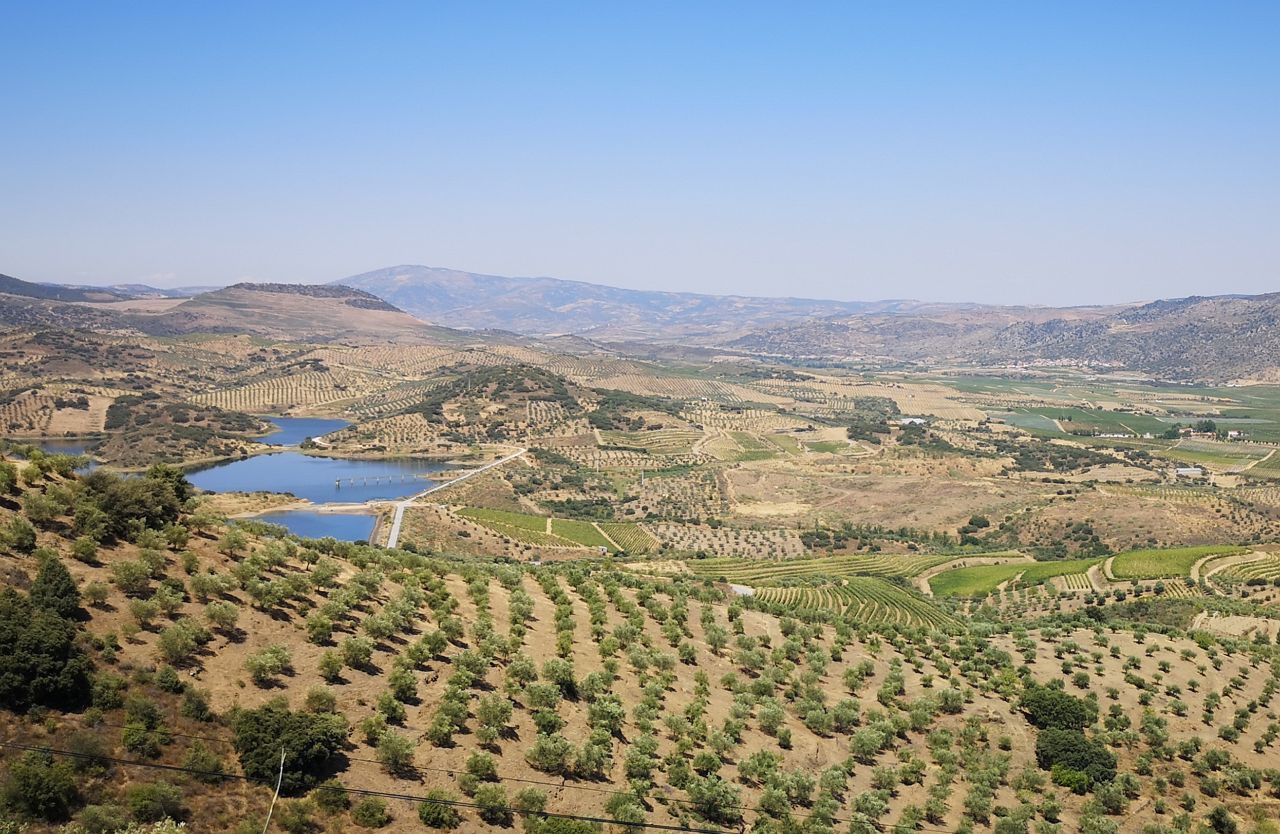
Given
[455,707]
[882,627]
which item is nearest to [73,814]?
[455,707]

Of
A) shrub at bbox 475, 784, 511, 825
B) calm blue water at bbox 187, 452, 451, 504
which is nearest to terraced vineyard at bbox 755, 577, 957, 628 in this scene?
shrub at bbox 475, 784, 511, 825

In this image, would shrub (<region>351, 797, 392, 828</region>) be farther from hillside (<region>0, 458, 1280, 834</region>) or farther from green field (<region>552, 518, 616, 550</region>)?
green field (<region>552, 518, 616, 550</region>)

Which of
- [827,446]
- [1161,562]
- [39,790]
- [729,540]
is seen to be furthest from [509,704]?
[827,446]

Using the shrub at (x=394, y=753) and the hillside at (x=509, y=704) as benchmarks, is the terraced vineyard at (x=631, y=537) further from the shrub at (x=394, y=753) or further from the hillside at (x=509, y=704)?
the shrub at (x=394, y=753)

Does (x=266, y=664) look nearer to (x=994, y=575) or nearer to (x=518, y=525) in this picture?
(x=994, y=575)

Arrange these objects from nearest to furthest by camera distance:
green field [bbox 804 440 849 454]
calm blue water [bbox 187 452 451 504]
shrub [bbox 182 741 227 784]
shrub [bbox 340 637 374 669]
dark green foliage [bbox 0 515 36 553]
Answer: shrub [bbox 182 741 227 784] → dark green foliage [bbox 0 515 36 553] → shrub [bbox 340 637 374 669] → calm blue water [bbox 187 452 451 504] → green field [bbox 804 440 849 454]
